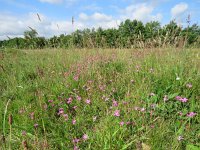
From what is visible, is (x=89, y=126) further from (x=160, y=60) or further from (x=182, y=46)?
(x=182, y=46)

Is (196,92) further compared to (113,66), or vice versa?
(113,66)

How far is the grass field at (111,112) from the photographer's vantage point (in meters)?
1.71

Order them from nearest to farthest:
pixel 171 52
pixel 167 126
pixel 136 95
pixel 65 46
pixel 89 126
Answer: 1. pixel 167 126
2. pixel 89 126
3. pixel 136 95
4. pixel 171 52
5. pixel 65 46

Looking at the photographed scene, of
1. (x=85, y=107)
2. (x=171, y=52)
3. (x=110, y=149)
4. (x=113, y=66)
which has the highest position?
(x=171, y=52)

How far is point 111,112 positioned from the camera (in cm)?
211

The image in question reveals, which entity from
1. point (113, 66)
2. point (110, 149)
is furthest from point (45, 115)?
point (113, 66)

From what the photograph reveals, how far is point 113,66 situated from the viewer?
11.9 ft

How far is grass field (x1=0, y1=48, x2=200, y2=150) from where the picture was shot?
1.71 meters

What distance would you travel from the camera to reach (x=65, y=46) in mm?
5355

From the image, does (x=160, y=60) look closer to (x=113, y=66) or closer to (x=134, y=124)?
(x=113, y=66)

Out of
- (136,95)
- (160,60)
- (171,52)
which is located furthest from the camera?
(171,52)

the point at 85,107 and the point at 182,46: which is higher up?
the point at 182,46

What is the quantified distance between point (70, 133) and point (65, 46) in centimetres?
375

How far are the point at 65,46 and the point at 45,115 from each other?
336 cm
